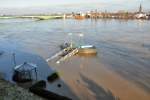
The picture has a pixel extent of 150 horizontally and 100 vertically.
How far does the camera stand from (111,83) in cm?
2859

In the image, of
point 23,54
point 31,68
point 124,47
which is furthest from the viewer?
point 124,47

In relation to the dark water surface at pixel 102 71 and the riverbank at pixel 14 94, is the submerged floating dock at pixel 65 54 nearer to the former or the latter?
the dark water surface at pixel 102 71

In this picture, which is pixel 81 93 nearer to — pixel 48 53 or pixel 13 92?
pixel 13 92

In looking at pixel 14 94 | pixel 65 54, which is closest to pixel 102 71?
pixel 65 54

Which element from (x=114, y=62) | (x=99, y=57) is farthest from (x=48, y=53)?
(x=114, y=62)

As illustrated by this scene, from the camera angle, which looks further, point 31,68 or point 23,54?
point 23,54

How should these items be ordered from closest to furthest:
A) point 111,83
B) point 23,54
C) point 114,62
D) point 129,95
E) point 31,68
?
point 129,95
point 111,83
point 31,68
point 114,62
point 23,54

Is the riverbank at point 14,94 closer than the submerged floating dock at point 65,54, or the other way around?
the riverbank at point 14,94

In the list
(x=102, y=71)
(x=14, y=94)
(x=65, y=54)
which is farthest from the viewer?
(x=65, y=54)

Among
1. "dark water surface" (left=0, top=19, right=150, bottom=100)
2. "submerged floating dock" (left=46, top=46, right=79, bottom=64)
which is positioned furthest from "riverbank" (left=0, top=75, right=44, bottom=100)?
"submerged floating dock" (left=46, top=46, right=79, bottom=64)

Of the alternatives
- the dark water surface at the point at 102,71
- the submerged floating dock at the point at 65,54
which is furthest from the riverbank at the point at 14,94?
the submerged floating dock at the point at 65,54

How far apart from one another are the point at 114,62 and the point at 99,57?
14.4 feet

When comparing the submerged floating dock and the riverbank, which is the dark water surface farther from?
the riverbank

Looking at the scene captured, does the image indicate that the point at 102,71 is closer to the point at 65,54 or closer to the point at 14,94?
the point at 65,54
